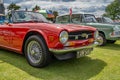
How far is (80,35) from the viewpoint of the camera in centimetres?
496

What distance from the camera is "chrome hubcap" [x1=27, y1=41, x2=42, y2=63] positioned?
4.92 m

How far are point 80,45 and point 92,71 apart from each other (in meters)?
0.67

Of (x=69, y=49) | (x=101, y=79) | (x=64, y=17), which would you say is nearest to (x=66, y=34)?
(x=69, y=49)

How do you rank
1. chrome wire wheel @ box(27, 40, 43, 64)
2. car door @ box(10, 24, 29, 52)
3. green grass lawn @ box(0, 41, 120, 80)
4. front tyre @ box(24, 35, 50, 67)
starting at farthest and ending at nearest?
car door @ box(10, 24, 29, 52) → chrome wire wheel @ box(27, 40, 43, 64) → front tyre @ box(24, 35, 50, 67) → green grass lawn @ box(0, 41, 120, 80)

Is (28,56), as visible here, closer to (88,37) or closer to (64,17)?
(88,37)

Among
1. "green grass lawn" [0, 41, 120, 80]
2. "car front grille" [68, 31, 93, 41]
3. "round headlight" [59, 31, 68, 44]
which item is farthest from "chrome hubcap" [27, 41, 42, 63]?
"car front grille" [68, 31, 93, 41]

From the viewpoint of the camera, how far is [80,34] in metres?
4.98

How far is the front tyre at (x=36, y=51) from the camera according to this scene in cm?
470

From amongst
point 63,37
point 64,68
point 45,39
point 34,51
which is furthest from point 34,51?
point 63,37

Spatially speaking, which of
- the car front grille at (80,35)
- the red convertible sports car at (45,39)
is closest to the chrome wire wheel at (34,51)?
the red convertible sports car at (45,39)

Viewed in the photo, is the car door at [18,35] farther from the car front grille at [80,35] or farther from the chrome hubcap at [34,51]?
the car front grille at [80,35]

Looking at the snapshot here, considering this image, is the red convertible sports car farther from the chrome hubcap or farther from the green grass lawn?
the green grass lawn

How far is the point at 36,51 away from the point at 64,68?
2.61 ft

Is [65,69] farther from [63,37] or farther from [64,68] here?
[63,37]
